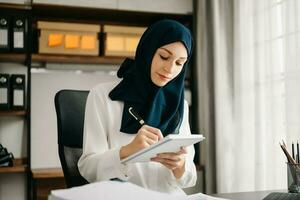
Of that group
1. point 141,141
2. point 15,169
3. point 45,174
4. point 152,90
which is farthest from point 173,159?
point 15,169

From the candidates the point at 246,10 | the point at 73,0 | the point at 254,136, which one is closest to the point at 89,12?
the point at 73,0

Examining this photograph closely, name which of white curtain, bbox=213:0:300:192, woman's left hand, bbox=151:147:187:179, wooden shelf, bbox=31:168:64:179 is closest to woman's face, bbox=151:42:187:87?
woman's left hand, bbox=151:147:187:179

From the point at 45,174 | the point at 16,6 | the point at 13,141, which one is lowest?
the point at 45,174

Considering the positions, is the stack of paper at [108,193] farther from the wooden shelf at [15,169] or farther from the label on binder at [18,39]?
the label on binder at [18,39]

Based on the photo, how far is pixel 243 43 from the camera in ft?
8.84

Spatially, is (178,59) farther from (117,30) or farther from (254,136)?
(117,30)

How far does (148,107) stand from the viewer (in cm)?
145

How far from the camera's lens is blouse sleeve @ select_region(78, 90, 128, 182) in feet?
4.10

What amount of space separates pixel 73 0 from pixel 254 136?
155cm

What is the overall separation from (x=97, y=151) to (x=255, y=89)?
1488 mm

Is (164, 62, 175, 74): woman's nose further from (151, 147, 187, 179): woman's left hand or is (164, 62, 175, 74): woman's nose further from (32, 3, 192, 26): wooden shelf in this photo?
(32, 3, 192, 26): wooden shelf

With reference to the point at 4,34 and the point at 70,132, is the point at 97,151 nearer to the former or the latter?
the point at 70,132

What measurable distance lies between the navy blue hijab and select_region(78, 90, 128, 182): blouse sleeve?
0.07 metres

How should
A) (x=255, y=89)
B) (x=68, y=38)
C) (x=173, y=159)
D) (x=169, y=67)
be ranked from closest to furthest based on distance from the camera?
(x=173, y=159) < (x=169, y=67) < (x=255, y=89) < (x=68, y=38)
